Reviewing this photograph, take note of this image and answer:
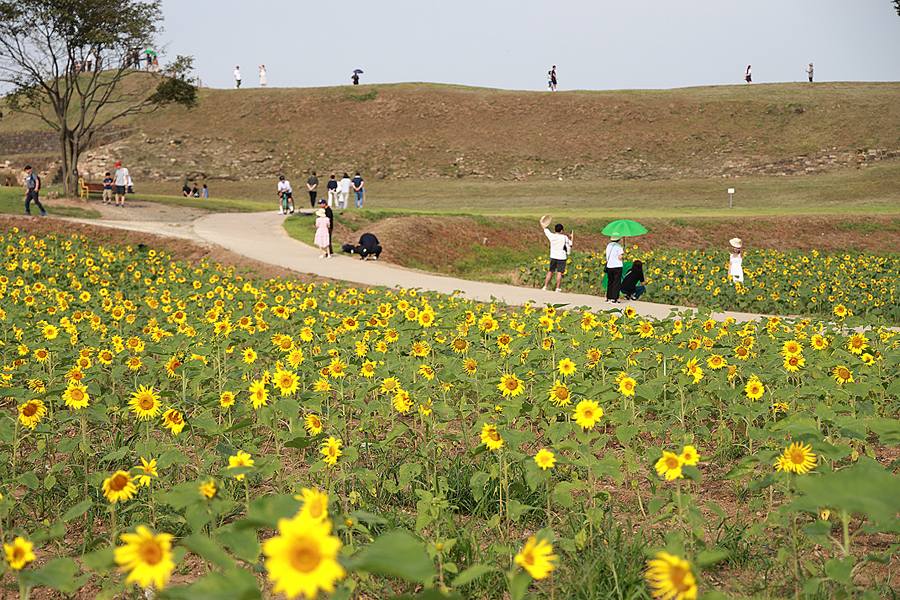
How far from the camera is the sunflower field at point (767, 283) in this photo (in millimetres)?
12750

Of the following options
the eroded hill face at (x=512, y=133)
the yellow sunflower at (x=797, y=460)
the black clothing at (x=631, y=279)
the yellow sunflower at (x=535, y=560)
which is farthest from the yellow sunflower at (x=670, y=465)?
the eroded hill face at (x=512, y=133)

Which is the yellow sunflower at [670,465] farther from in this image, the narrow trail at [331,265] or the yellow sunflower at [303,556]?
the narrow trail at [331,265]

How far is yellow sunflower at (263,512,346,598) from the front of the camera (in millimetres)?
1196

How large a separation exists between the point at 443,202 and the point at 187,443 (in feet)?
107

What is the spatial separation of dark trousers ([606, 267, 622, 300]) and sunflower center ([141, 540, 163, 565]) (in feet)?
37.1

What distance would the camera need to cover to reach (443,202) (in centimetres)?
3669

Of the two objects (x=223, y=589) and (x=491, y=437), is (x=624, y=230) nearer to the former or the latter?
(x=491, y=437)

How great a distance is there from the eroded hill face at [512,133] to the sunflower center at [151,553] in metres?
49.0

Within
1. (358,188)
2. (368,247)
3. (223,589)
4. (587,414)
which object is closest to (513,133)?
(358,188)

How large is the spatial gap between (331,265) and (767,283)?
362 inches

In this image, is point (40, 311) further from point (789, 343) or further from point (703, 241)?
point (703, 241)

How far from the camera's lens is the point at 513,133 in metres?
56.3

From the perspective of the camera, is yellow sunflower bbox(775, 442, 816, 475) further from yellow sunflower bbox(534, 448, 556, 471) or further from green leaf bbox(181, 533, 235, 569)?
green leaf bbox(181, 533, 235, 569)

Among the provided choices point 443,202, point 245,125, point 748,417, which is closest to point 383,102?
point 245,125
